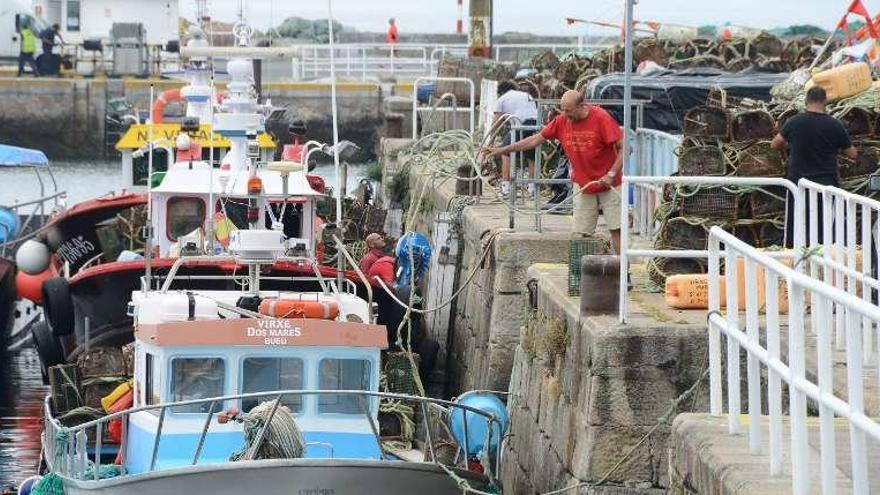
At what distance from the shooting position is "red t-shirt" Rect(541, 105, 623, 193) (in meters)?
11.9

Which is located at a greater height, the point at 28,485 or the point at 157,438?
the point at 157,438

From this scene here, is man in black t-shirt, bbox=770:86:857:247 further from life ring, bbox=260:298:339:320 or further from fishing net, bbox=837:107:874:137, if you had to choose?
life ring, bbox=260:298:339:320

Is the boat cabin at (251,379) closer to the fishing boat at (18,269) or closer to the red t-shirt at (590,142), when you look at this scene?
the red t-shirt at (590,142)

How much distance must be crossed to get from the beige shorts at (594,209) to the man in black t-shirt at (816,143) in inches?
69.5

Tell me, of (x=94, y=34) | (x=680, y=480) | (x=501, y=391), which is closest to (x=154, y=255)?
(x=501, y=391)

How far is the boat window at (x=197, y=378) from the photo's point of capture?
418 inches

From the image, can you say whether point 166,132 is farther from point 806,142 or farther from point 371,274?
point 806,142

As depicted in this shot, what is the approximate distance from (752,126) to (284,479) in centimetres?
393

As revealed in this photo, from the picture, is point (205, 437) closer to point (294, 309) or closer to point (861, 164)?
point (294, 309)

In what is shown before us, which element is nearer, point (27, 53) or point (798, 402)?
point (798, 402)

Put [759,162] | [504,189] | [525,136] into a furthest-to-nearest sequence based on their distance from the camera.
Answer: [525,136] < [504,189] < [759,162]

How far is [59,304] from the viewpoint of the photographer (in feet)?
46.7

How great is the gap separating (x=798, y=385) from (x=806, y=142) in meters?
4.82

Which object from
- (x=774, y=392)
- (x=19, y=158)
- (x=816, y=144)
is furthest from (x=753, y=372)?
(x=19, y=158)
